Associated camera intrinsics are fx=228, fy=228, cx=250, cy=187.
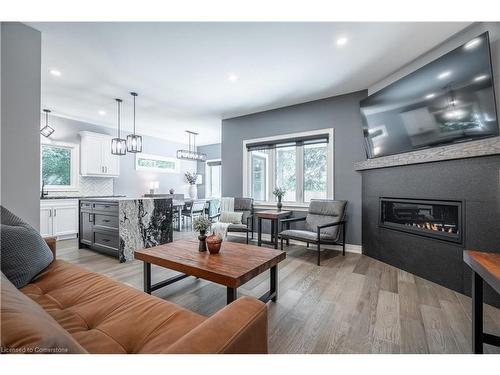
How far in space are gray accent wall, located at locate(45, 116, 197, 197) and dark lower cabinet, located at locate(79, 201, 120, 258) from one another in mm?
2147

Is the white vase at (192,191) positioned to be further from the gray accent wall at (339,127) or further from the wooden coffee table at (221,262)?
the wooden coffee table at (221,262)

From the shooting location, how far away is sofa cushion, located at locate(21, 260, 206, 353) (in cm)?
98

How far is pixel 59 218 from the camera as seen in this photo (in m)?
4.57

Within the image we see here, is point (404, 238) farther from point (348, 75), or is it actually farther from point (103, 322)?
point (103, 322)

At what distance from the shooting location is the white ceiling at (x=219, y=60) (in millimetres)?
2291

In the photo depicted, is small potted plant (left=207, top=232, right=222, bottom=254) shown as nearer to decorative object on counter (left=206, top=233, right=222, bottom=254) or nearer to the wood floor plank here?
decorative object on counter (left=206, top=233, right=222, bottom=254)

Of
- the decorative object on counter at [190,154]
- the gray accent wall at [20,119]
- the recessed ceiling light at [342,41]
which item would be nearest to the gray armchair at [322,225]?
the recessed ceiling light at [342,41]

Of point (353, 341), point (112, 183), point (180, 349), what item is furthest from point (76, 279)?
point (112, 183)

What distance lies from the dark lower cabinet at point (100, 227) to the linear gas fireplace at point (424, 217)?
3924 mm

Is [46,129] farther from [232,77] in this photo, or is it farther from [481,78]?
[481,78]
